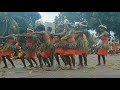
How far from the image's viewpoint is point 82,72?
8.74 metres

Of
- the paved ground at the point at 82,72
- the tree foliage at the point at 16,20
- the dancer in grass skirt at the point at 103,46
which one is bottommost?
the paved ground at the point at 82,72

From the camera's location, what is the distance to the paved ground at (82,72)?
8.62m

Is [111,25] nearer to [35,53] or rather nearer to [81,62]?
[81,62]

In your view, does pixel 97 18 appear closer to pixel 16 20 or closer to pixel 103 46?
pixel 103 46

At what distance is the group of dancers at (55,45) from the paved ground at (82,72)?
0.34ft

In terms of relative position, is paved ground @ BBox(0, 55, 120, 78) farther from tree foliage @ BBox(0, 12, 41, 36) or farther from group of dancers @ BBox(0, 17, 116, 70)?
tree foliage @ BBox(0, 12, 41, 36)

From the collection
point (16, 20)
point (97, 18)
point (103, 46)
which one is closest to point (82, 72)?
point (103, 46)

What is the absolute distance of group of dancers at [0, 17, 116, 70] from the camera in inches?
346

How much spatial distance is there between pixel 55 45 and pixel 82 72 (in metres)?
0.78

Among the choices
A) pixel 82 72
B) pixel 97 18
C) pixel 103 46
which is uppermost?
pixel 97 18

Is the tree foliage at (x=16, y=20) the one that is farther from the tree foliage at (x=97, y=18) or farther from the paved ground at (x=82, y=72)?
the paved ground at (x=82, y=72)

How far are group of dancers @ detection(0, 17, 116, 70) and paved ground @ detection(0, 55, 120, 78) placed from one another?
0.10 meters

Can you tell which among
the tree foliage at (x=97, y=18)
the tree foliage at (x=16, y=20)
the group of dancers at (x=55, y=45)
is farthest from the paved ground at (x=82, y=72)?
the tree foliage at (x=16, y=20)
